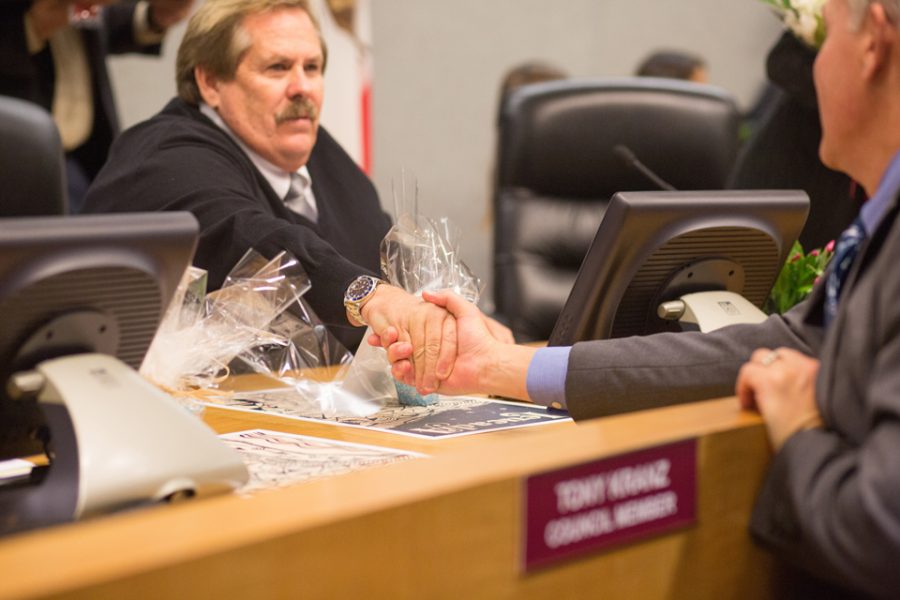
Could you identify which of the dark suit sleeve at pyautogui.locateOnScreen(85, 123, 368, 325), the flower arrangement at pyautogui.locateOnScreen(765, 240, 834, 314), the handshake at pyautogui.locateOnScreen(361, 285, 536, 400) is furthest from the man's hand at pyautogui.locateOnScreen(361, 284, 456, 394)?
the flower arrangement at pyautogui.locateOnScreen(765, 240, 834, 314)

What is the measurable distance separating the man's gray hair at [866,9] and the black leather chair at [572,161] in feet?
5.97

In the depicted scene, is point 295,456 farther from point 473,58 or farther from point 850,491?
point 473,58

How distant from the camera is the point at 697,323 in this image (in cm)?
145

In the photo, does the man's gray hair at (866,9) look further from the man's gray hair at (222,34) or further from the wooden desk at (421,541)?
the man's gray hair at (222,34)

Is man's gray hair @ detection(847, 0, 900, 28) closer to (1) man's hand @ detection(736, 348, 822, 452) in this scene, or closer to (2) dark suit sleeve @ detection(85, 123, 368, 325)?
(1) man's hand @ detection(736, 348, 822, 452)

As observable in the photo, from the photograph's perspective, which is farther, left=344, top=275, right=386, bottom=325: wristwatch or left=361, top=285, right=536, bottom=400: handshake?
left=344, top=275, right=386, bottom=325: wristwatch

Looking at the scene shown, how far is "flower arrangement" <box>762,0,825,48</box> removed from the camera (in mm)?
1727

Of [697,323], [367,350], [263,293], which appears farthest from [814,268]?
[263,293]

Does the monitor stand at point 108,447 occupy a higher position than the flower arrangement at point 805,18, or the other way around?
the flower arrangement at point 805,18

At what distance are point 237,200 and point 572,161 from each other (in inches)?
50.5

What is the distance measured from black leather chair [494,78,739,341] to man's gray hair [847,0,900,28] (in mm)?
1819

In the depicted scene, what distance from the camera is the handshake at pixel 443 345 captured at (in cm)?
150

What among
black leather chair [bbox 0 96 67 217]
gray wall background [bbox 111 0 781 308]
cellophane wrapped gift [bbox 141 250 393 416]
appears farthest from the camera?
gray wall background [bbox 111 0 781 308]

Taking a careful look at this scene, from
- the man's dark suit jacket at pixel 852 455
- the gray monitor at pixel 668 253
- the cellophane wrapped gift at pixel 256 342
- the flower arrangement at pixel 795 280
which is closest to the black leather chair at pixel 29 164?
the cellophane wrapped gift at pixel 256 342
